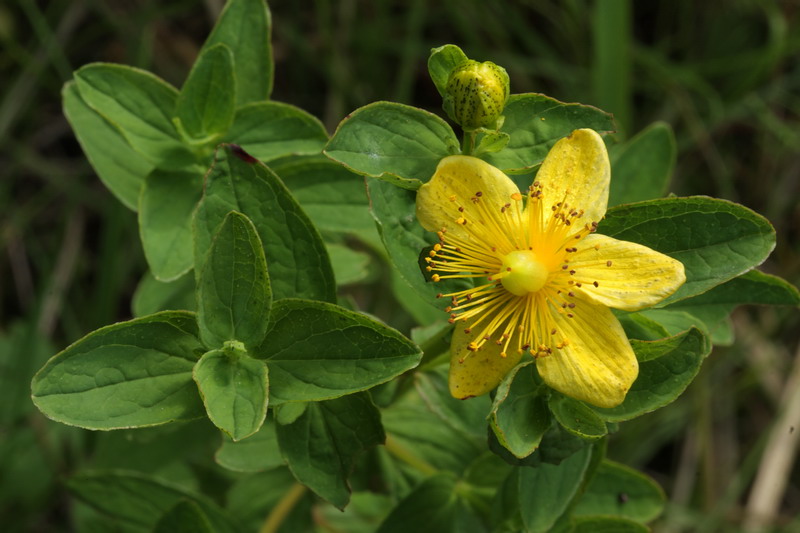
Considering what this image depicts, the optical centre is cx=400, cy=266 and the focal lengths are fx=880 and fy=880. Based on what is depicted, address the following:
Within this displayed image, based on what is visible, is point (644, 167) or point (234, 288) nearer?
point (234, 288)

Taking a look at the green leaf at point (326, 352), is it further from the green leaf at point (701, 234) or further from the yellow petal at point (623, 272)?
the green leaf at point (701, 234)

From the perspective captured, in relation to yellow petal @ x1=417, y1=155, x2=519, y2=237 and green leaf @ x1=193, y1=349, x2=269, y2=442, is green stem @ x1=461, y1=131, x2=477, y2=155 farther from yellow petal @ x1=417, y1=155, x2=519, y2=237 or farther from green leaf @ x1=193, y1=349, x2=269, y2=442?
green leaf @ x1=193, y1=349, x2=269, y2=442

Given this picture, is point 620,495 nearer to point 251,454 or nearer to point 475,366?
point 475,366

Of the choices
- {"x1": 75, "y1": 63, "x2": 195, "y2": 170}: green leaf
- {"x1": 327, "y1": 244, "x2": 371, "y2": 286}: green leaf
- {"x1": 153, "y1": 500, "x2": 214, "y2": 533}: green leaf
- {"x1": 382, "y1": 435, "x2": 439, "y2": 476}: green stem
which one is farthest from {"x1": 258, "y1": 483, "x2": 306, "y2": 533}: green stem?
{"x1": 75, "y1": 63, "x2": 195, "y2": 170}: green leaf

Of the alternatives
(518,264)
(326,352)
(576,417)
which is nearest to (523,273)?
(518,264)

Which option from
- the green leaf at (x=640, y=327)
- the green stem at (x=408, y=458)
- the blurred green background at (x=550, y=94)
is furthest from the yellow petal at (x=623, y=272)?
the blurred green background at (x=550, y=94)

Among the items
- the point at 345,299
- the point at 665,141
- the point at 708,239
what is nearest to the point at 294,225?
the point at 345,299

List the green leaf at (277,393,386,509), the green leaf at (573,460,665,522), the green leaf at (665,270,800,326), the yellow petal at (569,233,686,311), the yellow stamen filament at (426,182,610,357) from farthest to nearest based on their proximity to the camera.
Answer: the green leaf at (573,460,665,522) < the green leaf at (665,270,800,326) < the green leaf at (277,393,386,509) < the yellow stamen filament at (426,182,610,357) < the yellow petal at (569,233,686,311)
